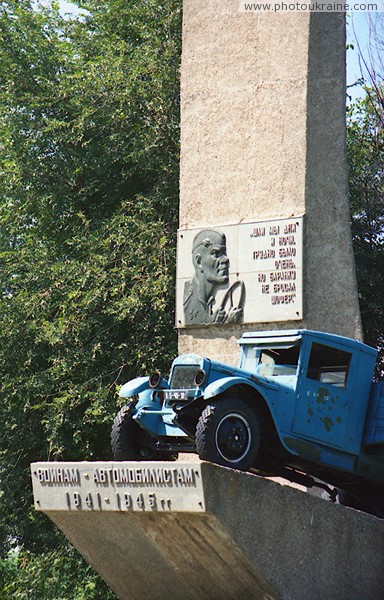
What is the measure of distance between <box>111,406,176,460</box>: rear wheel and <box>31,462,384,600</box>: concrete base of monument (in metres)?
0.50

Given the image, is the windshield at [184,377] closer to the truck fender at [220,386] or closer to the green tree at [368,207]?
the truck fender at [220,386]

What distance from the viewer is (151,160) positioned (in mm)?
14703

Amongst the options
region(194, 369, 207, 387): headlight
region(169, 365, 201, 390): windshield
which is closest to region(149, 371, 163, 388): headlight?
region(169, 365, 201, 390): windshield

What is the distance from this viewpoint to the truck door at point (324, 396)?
28.4 ft

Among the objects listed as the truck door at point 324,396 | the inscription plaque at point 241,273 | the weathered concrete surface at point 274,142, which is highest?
the weathered concrete surface at point 274,142

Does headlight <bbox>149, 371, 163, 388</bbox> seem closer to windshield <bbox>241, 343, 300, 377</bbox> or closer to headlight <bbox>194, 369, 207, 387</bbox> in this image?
headlight <bbox>194, 369, 207, 387</bbox>

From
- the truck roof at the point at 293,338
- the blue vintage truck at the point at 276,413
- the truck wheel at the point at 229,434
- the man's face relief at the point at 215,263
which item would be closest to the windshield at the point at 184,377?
the blue vintage truck at the point at 276,413

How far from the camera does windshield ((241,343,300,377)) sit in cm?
888

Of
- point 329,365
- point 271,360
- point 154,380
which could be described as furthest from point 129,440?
point 329,365

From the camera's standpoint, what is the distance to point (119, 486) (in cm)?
809

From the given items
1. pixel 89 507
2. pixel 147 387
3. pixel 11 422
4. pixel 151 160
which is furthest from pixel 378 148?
pixel 89 507

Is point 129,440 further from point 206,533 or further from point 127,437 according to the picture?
point 206,533

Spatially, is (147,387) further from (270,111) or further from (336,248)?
(270,111)

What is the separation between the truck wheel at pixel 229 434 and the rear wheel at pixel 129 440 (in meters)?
0.84
